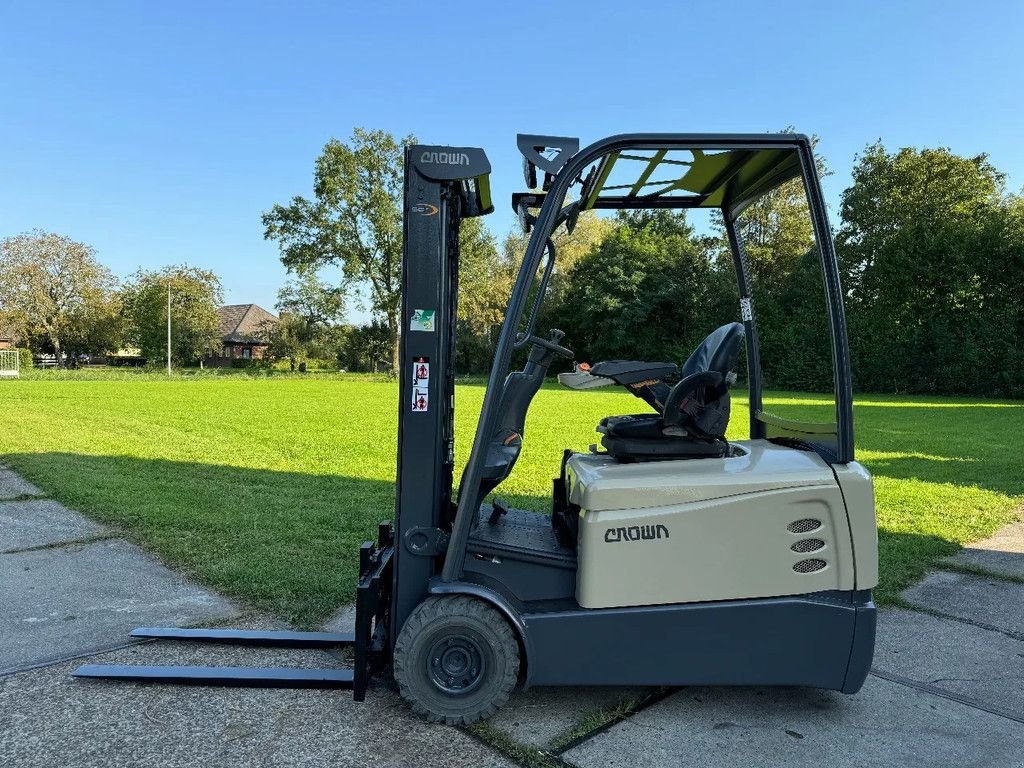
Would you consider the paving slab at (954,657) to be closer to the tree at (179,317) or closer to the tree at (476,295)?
the tree at (476,295)

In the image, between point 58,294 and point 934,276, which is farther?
point 58,294

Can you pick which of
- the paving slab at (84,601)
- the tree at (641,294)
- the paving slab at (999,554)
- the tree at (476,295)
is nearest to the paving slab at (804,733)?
the paving slab at (84,601)

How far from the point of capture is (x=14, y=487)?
8016 millimetres


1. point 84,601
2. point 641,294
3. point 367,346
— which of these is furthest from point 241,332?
point 84,601

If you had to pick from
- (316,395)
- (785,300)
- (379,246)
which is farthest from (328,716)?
(379,246)

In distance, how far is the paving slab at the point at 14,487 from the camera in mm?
7645

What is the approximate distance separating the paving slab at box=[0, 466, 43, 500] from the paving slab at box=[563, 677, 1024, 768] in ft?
23.6

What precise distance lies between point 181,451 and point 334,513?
5275 mm

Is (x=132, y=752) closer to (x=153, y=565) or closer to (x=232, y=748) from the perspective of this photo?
(x=232, y=748)

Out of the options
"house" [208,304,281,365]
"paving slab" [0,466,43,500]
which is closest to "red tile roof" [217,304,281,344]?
"house" [208,304,281,365]

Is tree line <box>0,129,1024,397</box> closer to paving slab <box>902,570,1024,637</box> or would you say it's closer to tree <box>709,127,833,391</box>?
tree <box>709,127,833,391</box>

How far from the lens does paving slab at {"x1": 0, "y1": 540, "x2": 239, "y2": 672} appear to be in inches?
155

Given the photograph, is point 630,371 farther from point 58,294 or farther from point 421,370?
point 58,294

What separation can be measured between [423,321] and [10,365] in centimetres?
5198
